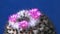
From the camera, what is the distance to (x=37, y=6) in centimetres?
108

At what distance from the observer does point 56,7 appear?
107cm

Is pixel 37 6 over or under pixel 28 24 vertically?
over

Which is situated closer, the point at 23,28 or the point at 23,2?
the point at 23,28

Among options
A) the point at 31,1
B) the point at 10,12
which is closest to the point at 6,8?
the point at 10,12

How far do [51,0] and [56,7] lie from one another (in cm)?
6

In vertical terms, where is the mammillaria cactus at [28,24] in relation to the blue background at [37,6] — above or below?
below

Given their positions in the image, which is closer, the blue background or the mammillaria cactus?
the mammillaria cactus

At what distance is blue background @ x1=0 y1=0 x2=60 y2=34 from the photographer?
1065 millimetres

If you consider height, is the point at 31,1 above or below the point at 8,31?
above

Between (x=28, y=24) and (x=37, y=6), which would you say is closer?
(x=28, y=24)

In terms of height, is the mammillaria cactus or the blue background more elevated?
the blue background

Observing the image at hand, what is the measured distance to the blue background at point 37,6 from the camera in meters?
1.07

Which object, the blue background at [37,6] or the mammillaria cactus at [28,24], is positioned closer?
the mammillaria cactus at [28,24]

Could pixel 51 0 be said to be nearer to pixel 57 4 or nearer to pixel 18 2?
pixel 57 4
